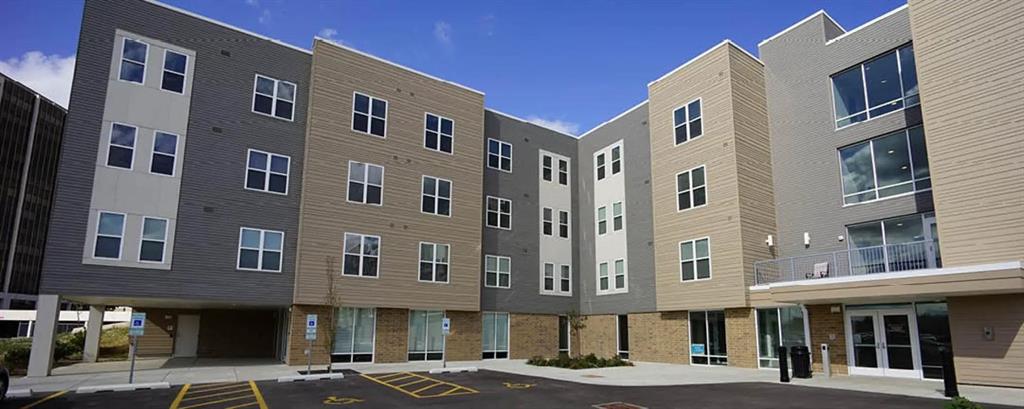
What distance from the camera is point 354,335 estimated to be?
2212 centimetres

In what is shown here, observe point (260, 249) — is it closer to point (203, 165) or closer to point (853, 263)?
point (203, 165)

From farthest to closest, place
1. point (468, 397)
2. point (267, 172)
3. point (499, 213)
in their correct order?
point (499, 213) → point (267, 172) → point (468, 397)

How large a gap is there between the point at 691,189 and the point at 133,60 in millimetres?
20402

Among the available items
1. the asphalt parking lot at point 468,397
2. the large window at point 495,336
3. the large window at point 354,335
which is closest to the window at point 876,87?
the asphalt parking lot at point 468,397

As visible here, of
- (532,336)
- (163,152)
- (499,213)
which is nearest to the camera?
(163,152)

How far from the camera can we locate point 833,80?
802 inches

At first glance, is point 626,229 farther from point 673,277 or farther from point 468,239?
point 468,239

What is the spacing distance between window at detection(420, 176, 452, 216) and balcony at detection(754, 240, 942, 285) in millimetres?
12448

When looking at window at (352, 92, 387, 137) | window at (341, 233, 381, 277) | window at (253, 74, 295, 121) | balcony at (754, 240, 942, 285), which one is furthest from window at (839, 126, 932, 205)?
window at (253, 74, 295, 121)

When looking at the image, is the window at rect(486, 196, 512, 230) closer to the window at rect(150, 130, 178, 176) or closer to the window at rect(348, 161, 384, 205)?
the window at rect(348, 161, 384, 205)

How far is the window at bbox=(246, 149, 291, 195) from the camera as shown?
2081 cm

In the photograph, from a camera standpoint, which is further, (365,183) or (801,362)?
(365,183)

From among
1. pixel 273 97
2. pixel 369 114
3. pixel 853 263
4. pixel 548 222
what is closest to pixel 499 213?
pixel 548 222

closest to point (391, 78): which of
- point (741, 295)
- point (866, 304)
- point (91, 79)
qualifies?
point (91, 79)
